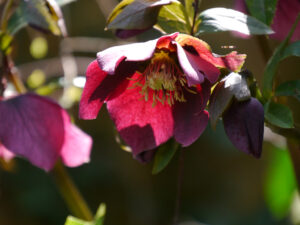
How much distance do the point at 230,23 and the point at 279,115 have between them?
95 millimetres

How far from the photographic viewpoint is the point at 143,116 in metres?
0.52

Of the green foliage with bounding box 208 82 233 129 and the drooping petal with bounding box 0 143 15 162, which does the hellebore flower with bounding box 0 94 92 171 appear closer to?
the drooping petal with bounding box 0 143 15 162

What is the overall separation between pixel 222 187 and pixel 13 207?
2.36ft

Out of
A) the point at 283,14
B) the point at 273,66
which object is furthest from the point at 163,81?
the point at 283,14

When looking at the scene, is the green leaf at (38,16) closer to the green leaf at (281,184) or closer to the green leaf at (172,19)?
the green leaf at (172,19)

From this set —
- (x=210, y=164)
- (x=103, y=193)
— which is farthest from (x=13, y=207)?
(x=210, y=164)

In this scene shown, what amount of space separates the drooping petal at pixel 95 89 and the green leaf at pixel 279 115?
145 mm

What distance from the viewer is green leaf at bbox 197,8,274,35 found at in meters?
0.46

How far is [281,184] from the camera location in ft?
2.86

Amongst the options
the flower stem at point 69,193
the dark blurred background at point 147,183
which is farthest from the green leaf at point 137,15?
the dark blurred background at point 147,183

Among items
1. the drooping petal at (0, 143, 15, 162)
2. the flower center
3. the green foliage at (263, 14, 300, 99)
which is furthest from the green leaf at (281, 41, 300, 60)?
the drooping petal at (0, 143, 15, 162)

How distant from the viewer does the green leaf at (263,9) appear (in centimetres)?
51

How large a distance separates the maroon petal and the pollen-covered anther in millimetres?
87

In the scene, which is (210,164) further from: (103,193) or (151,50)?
(151,50)
